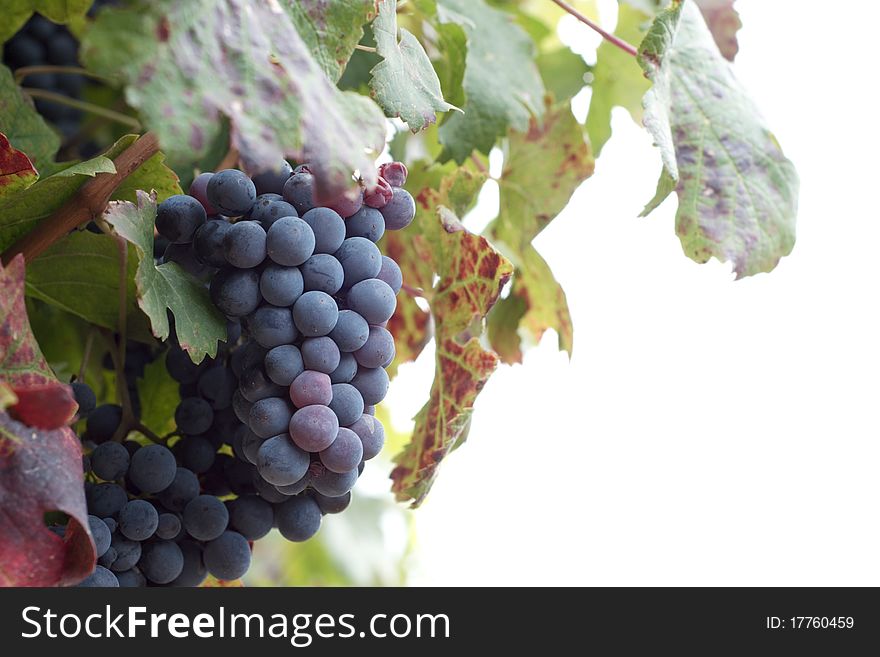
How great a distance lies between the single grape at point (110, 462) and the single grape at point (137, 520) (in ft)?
0.08

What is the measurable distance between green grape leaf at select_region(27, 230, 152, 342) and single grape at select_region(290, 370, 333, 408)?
0.50 ft

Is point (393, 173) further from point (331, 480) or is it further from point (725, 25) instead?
point (725, 25)

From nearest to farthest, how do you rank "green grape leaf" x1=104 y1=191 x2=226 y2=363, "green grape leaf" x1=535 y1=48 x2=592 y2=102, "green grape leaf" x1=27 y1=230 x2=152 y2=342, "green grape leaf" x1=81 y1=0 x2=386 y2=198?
"green grape leaf" x1=81 y1=0 x2=386 y2=198 → "green grape leaf" x1=104 y1=191 x2=226 y2=363 → "green grape leaf" x1=27 y1=230 x2=152 y2=342 → "green grape leaf" x1=535 y1=48 x2=592 y2=102

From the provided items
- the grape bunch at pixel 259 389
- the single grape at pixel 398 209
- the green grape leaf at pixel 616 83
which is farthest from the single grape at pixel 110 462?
the green grape leaf at pixel 616 83

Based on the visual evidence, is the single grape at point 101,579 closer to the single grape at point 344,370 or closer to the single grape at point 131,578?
the single grape at point 131,578

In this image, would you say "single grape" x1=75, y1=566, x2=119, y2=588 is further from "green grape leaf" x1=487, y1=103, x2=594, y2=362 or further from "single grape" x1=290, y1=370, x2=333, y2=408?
"green grape leaf" x1=487, y1=103, x2=594, y2=362

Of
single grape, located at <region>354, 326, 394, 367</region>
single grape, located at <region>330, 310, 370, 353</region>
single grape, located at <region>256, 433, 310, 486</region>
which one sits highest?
single grape, located at <region>330, 310, 370, 353</region>

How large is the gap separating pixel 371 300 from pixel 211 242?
0.10 meters

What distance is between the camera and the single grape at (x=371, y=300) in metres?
0.52

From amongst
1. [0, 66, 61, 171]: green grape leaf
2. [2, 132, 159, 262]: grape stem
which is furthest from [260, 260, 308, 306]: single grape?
[0, 66, 61, 171]: green grape leaf

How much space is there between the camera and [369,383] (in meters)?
0.53

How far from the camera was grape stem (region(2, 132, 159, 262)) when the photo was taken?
533mm
